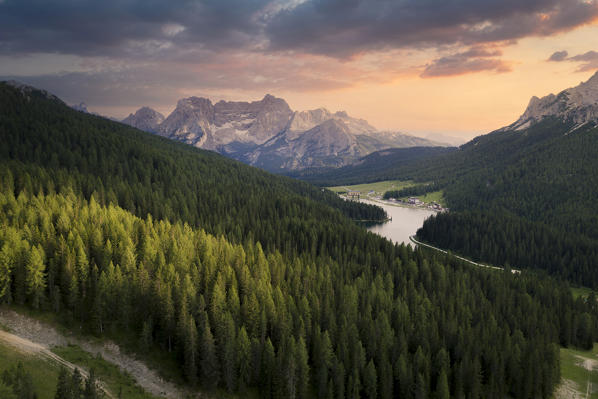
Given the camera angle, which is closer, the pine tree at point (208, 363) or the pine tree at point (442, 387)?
the pine tree at point (208, 363)

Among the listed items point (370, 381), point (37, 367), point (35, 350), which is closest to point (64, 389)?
point (37, 367)

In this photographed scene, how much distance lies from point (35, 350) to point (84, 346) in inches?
251

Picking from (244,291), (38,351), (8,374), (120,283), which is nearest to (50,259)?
(120,283)

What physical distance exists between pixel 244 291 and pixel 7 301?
37.6 m

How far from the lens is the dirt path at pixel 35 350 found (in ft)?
162

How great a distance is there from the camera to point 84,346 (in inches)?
2184

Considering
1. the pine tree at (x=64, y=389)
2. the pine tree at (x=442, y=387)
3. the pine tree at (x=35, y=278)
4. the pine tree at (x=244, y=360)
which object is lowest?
the pine tree at (x=442, y=387)

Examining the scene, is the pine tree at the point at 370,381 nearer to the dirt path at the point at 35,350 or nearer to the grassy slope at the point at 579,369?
the dirt path at the point at 35,350

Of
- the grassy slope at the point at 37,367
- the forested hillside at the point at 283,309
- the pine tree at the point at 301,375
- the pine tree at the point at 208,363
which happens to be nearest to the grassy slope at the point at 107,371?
the grassy slope at the point at 37,367

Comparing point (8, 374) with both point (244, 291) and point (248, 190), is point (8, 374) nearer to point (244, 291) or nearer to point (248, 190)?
point (244, 291)

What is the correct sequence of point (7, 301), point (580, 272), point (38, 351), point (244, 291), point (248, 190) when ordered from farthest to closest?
point (248, 190), point (580, 272), point (244, 291), point (7, 301), point (38, 351)

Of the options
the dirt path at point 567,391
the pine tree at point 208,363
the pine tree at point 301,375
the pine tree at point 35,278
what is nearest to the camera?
the pine tree at point 208,363

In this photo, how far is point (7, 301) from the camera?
188 feet

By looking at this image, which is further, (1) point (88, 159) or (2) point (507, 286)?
(1) point (88, 159)
